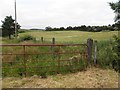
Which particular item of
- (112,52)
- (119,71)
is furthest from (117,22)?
(119,71)

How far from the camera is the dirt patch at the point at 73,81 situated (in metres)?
9.37

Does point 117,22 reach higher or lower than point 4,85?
higher

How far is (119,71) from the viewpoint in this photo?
36.3 ft

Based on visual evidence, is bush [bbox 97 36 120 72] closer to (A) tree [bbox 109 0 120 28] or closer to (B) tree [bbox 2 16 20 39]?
(A) tree [bbox 109 0 120 28]

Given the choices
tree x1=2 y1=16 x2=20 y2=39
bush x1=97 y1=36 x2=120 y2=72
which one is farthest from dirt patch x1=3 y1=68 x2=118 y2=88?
tree x1=2 y1=16 x2=20 y2=39

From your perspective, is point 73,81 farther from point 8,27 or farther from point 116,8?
point 8,27

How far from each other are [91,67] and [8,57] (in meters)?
3.84

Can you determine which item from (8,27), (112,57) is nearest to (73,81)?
(112,57)

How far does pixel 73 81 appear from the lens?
977 centimetres

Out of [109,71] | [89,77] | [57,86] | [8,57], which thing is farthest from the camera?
[8,57]

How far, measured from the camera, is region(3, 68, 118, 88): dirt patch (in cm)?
937

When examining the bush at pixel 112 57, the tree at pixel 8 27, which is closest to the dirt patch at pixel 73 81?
the bush at pixel 112 57

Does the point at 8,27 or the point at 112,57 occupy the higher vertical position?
the point at 8,27

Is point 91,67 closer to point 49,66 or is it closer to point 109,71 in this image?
point 109,71
